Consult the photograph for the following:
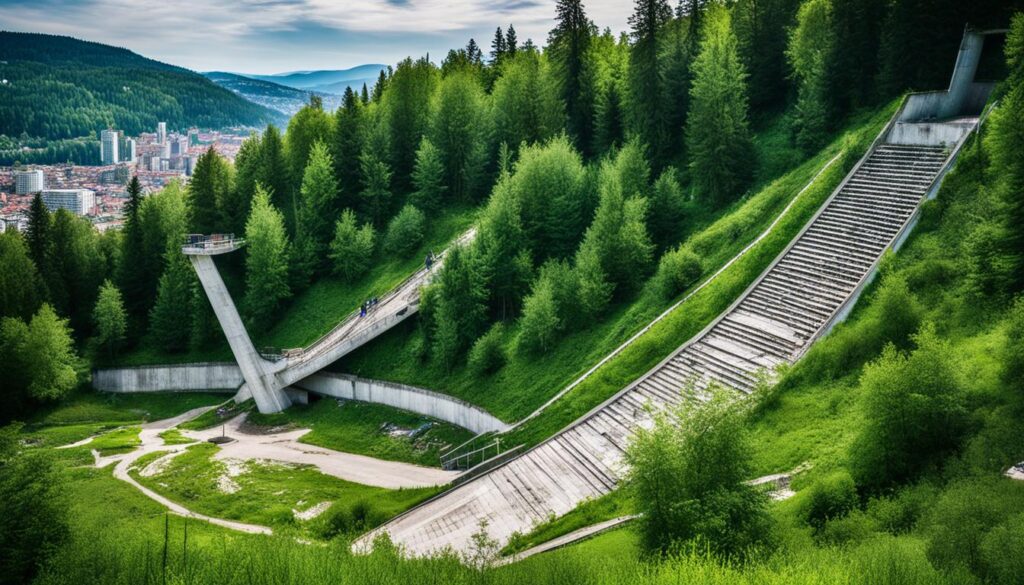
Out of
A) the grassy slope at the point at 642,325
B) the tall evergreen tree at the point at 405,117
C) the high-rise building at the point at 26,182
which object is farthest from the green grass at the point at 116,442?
the high-rise building at the point at 26,182

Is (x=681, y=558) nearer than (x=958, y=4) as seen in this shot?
Yes

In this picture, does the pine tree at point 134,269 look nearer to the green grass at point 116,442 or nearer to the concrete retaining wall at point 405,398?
the green grass at point 116,442

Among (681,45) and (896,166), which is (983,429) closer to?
(896,166)

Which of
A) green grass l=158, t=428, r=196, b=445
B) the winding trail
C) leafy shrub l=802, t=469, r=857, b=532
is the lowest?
green grass l=158, t=428, r=196, b=445

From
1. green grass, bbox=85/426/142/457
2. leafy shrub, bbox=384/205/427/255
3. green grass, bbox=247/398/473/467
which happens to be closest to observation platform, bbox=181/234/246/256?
leafy shrub, bbox=384/205/427/255

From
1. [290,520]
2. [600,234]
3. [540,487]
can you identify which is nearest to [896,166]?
[600,234]

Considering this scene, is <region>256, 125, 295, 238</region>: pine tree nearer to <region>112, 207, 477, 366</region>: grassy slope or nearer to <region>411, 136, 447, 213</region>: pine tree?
<region>112, 207, 477, 366</region>: grassy slope

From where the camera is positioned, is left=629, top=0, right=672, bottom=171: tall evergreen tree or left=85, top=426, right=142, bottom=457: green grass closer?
left=85, top=426, right=142, bottom=457: green grass
